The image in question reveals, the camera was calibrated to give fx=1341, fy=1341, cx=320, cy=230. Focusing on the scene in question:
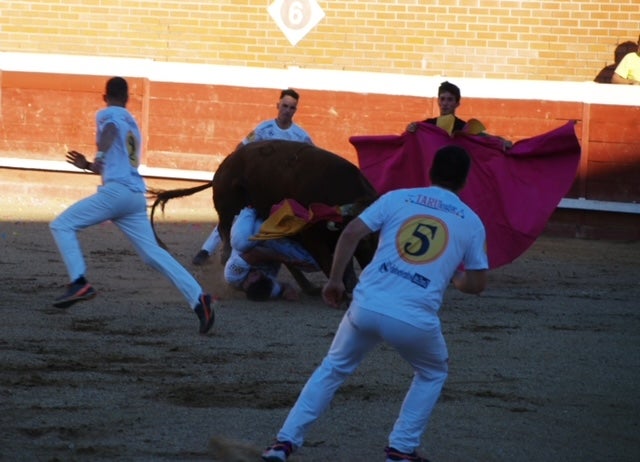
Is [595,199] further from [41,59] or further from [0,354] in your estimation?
[0,354]

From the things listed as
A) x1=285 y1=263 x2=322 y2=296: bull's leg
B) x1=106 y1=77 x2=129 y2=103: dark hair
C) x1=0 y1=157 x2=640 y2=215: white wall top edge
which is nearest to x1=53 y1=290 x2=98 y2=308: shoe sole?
x1=106 y1=77 x2=129 y2=103: dark hair

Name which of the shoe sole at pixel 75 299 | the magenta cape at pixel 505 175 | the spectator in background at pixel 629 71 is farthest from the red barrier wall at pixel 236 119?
the shoe sole at pixel 75 299

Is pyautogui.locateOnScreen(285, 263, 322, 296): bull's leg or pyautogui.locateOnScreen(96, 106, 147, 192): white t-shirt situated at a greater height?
pyautogui.locateOnScreen(96, 106, 147, 192): white t-shirt

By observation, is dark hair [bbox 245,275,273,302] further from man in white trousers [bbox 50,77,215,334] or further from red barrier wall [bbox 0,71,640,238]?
red barrier wall [bbox 0,71,640,238]

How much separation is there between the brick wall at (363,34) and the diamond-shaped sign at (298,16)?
7 centimetres

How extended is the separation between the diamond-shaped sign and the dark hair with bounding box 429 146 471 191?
37.2 feet

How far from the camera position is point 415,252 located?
454cm

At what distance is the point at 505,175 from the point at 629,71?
5.00 m

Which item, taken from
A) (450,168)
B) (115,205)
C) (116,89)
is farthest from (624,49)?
(450,168)

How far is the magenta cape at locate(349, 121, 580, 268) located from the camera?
1002 centimetres

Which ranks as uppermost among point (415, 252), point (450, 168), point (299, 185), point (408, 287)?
point (450, 168)

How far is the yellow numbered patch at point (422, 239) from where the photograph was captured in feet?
14.9

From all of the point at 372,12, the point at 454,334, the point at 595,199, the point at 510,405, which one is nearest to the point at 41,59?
the point at 372,12

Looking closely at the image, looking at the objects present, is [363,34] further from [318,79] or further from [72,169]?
[72,169]
